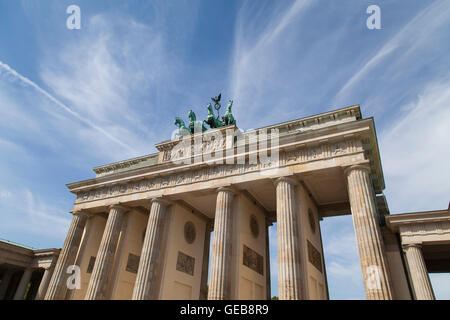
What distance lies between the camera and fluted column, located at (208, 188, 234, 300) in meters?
15.2

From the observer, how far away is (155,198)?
20172 mm

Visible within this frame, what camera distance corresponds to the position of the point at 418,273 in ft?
41.8

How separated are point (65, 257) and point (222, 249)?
1284cm

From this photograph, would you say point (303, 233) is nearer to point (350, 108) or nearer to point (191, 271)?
point (350, 108)


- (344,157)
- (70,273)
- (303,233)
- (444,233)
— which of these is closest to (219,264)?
(303,233)

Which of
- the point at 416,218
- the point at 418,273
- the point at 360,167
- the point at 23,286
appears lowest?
the point at 418,273

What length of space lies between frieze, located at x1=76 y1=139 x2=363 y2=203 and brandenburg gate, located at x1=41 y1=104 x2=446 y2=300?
0.07 metres

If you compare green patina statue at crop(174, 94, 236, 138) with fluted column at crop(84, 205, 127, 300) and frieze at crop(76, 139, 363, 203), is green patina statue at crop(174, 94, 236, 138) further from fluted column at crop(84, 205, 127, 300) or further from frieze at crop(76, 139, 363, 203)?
fluted column at crop(84, 205, 127, 300)

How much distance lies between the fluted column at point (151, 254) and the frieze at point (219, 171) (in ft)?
5.27

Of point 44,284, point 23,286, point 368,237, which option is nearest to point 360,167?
point 368,237

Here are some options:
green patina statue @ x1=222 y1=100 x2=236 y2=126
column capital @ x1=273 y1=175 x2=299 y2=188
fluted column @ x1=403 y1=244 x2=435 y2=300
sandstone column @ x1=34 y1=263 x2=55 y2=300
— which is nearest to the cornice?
fluted column @ x1=403 y1=244 x2=435 y2=300

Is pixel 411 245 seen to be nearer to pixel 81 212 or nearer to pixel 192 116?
pixel 192 116

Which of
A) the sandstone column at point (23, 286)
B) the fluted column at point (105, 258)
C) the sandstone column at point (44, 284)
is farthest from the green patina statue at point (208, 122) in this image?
the sandstone column at point (23, 286)
